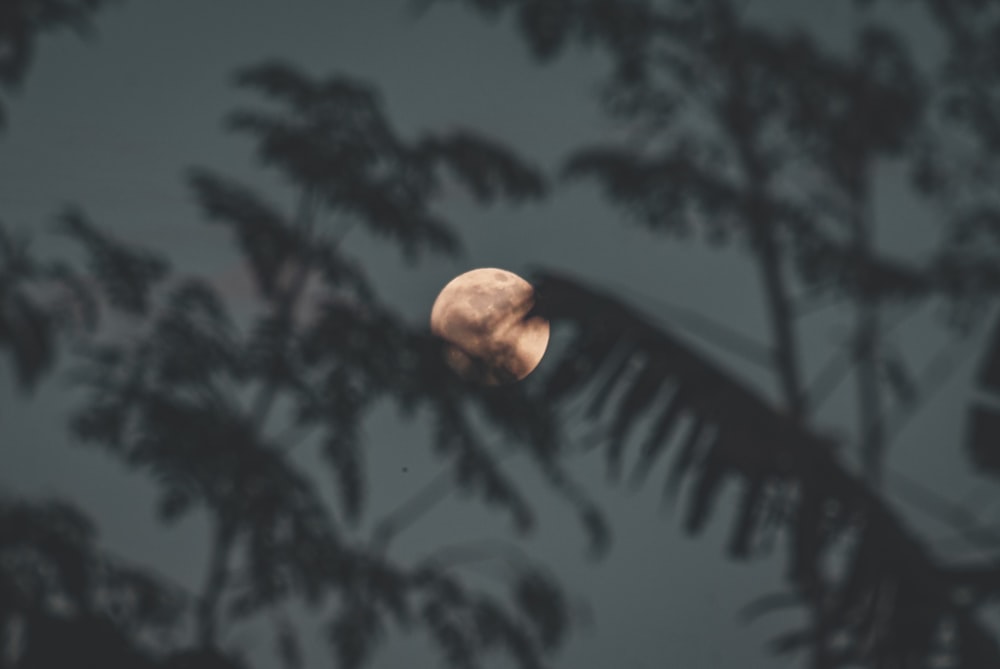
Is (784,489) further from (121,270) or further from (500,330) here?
(121,270)

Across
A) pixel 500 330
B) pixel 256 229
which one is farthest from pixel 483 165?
pixel 500 330

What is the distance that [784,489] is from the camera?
1.68 metres

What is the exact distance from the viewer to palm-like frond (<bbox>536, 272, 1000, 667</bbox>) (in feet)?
5.24

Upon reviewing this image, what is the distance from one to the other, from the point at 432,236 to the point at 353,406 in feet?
4.65

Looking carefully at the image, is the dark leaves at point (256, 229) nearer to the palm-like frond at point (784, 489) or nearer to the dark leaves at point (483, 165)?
the dark leaves at point (483, 165)

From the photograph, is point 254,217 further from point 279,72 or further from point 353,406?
point 353,406

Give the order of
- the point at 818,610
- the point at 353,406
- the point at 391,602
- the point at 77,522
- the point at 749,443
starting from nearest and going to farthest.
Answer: the point at 818,610 → the point at 749,443 → the point at 77,522 → the point at 353,406 → the point at 391,602

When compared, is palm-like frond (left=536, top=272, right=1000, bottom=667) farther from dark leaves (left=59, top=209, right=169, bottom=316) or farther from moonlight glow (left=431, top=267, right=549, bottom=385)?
dark leaves (left=59, top=209, right=169, bottom=316)

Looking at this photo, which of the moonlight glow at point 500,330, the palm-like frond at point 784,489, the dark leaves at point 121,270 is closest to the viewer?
the palm-like frond at point 784,489

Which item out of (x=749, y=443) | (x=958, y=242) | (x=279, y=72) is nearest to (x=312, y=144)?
(x=279, y=72)

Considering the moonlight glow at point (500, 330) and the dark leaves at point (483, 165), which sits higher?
the dark leaves at point (483, 165)

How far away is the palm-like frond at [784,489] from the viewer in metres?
1.60

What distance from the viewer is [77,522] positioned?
3.42 meters

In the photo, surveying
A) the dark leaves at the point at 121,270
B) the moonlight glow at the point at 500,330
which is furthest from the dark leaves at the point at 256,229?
the moonlight glow at the point at 500,330
